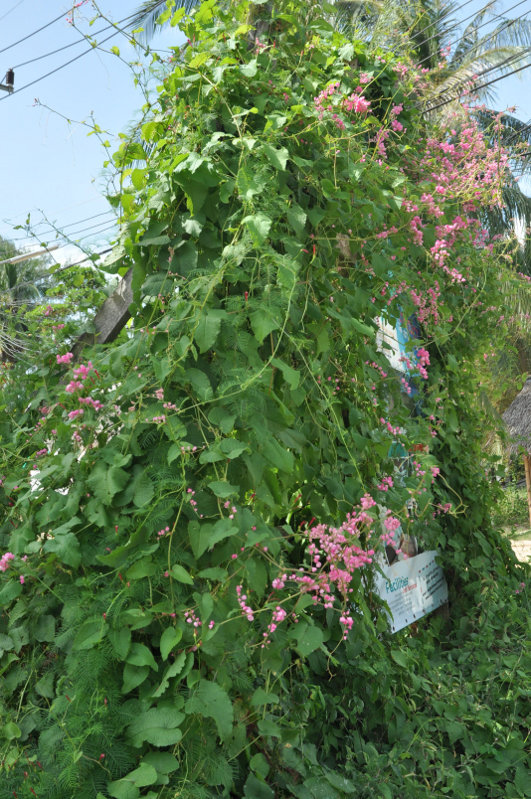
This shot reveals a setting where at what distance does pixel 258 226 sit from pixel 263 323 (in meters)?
0.21

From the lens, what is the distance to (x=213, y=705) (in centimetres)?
139

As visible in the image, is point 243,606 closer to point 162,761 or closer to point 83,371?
point 162,761

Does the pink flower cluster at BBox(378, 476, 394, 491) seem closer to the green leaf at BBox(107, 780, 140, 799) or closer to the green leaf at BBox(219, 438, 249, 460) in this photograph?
the green leaf at BBox(219, 438, 249, 460)

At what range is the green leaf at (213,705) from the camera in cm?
138

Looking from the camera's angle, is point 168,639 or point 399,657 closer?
point 168,639

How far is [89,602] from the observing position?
150cm

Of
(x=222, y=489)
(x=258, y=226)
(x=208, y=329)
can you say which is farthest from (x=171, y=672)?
(x=258, y=226)

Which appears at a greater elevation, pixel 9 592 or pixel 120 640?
pixel 9 592

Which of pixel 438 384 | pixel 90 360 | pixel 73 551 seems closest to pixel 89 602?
pixel 73 551

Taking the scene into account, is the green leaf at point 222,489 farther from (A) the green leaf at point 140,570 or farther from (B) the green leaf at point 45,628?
(B) the green leaf at point 45,628

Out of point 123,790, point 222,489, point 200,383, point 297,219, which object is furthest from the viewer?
point 297,219

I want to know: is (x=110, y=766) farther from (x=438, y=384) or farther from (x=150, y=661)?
(x=438, y=384)

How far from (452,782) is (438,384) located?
5.94 ft

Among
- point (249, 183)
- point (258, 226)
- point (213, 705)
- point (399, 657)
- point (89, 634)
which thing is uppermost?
point (249, 183)
